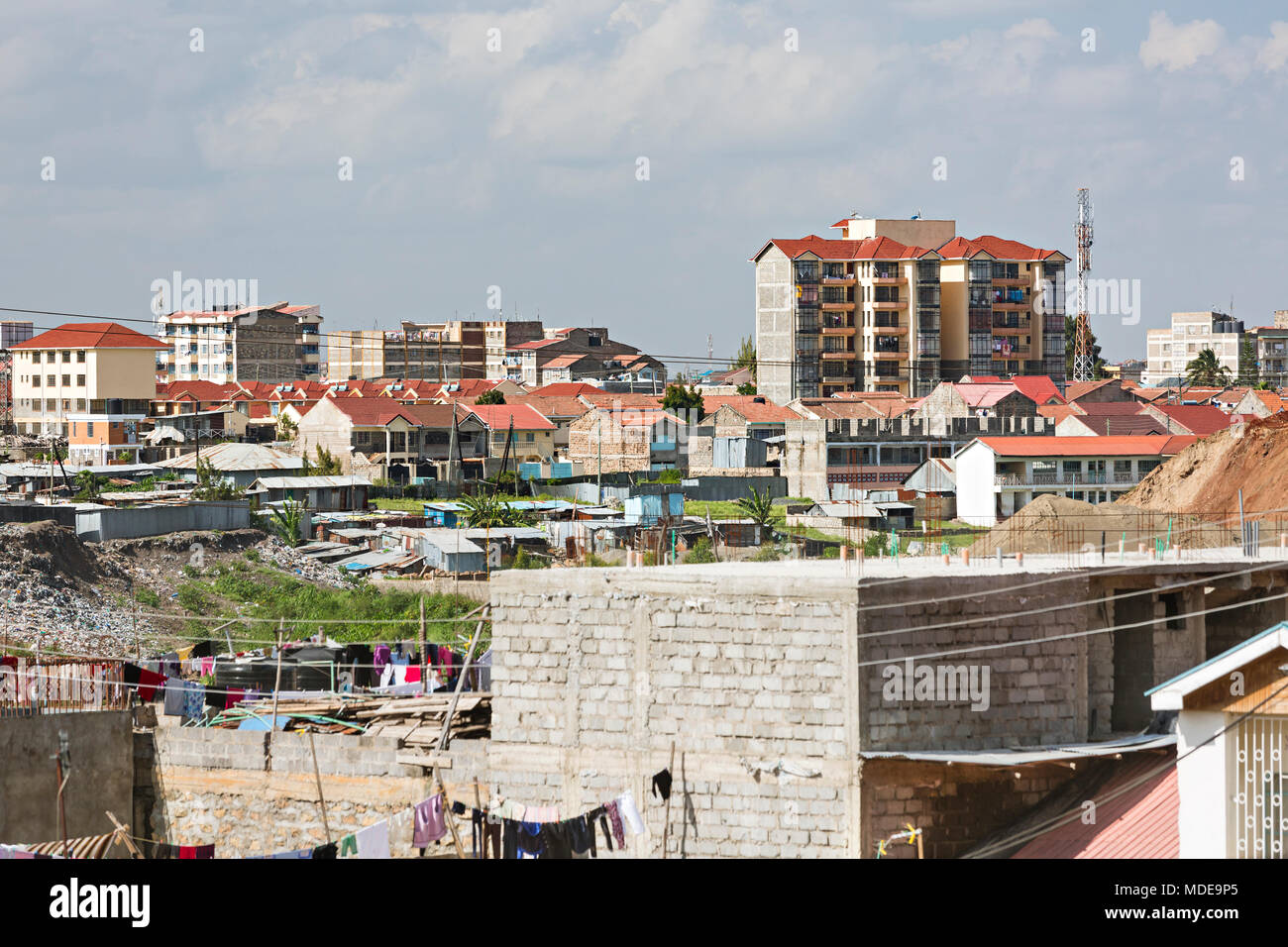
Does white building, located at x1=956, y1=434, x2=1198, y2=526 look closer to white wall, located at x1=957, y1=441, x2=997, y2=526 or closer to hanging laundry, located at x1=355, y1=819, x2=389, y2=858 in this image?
white wall, located at x1=957, y1=441, x2=997, y2=526

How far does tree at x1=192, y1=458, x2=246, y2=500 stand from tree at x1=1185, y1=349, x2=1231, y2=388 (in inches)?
2580

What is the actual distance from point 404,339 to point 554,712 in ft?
343

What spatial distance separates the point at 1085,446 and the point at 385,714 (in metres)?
41.1

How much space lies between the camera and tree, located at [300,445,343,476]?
193 feet

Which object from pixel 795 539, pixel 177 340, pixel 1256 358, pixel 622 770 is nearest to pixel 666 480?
pixel 795 539

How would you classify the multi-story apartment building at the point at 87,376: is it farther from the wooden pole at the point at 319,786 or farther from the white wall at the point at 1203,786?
the white wall at the point at 1203,786

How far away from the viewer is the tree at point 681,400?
7438 centimetres

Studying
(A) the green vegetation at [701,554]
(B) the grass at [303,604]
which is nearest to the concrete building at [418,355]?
(B) the grass at [303,604]

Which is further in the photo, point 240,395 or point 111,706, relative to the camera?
point 240,395

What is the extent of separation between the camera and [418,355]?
11762 centimetres

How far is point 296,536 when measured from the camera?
43.4 metres

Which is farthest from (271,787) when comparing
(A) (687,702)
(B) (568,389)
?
(B) (568,389)

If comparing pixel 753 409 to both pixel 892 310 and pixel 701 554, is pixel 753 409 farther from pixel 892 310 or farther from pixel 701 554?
pixel 701 554
